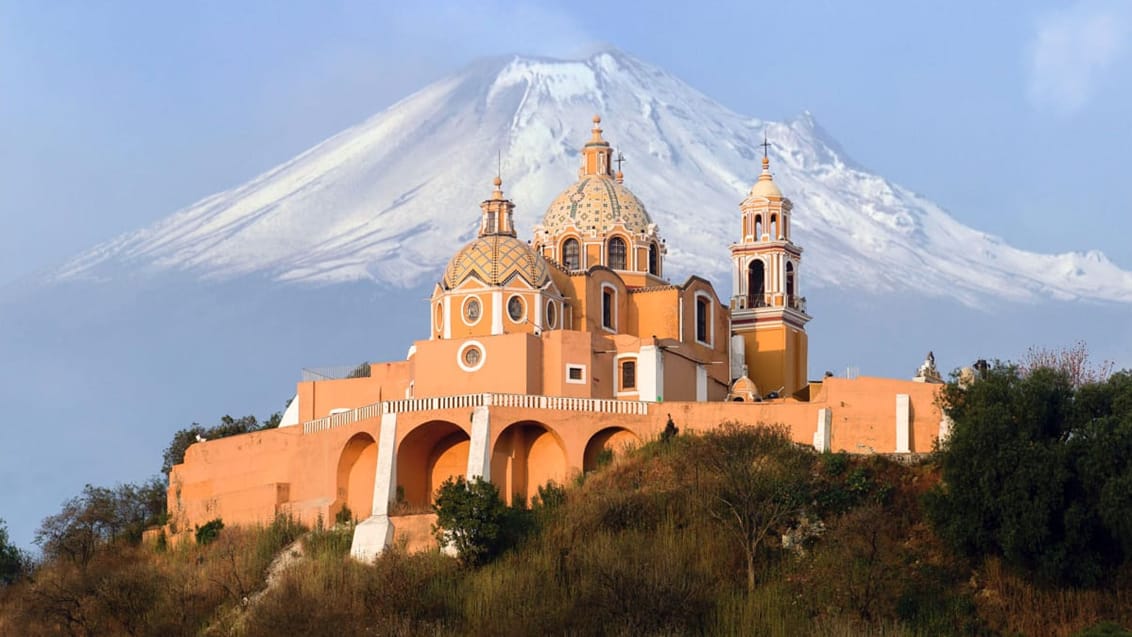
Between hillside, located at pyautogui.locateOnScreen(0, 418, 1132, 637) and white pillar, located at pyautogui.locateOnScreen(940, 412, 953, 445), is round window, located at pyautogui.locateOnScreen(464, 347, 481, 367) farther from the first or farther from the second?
white pillar, located at pyautogui.locateOnScreen(940, 412, 953, 445)

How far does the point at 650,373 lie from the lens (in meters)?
56.0

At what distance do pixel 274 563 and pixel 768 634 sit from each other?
1231 centimetres

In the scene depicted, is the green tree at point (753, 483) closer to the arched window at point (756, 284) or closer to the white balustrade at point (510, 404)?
the white balustrade at point (510, 404)

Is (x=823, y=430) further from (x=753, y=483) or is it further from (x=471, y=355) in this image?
(x=471, y=355)

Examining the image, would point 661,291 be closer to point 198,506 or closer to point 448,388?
point 448,388

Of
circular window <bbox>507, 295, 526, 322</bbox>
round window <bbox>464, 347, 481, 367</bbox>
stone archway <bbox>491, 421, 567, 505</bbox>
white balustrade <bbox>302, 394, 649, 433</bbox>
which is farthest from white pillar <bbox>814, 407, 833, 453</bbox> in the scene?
round window <bbox>464, 347, 481, 367</bbox>

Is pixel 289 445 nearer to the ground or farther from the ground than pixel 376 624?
farther from the ground

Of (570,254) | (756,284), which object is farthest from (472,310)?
(756,284)

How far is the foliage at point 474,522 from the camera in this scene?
5072 cm

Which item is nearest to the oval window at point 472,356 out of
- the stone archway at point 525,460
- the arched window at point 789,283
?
the stone archway at point 525,460

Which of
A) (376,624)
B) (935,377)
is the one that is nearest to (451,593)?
(376,624)

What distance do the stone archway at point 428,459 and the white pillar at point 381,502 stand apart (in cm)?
29

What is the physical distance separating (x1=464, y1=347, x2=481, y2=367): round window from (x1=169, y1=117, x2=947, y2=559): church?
0.11ft

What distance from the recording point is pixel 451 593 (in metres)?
49.3
